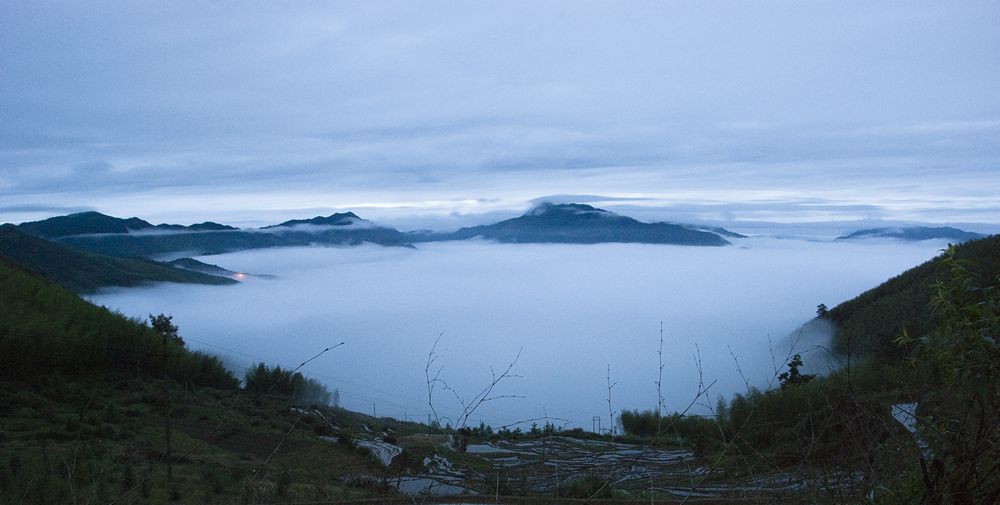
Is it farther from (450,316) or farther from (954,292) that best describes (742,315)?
(954,292)

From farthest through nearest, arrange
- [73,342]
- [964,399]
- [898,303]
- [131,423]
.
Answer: [898,303], [73,342], [131,423], [964,399]

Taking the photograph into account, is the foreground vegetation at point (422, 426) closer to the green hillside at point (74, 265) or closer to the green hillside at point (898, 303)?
the green hillside at point (898, 303)

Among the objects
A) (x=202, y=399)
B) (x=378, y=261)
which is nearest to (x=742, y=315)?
(x=202, y=399)

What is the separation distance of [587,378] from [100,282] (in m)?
66.8

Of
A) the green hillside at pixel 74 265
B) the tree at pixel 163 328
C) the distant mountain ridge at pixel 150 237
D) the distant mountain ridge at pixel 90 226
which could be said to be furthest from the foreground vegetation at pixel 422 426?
the distant mountain ridge at pixel 90 226

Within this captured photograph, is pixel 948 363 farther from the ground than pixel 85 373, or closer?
farther from the ground

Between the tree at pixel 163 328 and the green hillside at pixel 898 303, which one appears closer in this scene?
the green hillside at pixel 898 303

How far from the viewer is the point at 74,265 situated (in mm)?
90000

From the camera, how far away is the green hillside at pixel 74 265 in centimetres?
8312

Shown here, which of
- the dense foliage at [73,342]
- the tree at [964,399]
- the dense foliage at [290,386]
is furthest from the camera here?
the dense foliage at [290,386]

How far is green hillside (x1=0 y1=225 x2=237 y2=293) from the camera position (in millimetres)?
83125

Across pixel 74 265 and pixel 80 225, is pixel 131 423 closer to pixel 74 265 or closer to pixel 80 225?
→ pixel 74 265

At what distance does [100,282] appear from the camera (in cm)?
8700

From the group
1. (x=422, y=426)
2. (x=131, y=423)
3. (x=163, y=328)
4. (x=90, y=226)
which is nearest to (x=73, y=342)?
(x=131, y=423)
